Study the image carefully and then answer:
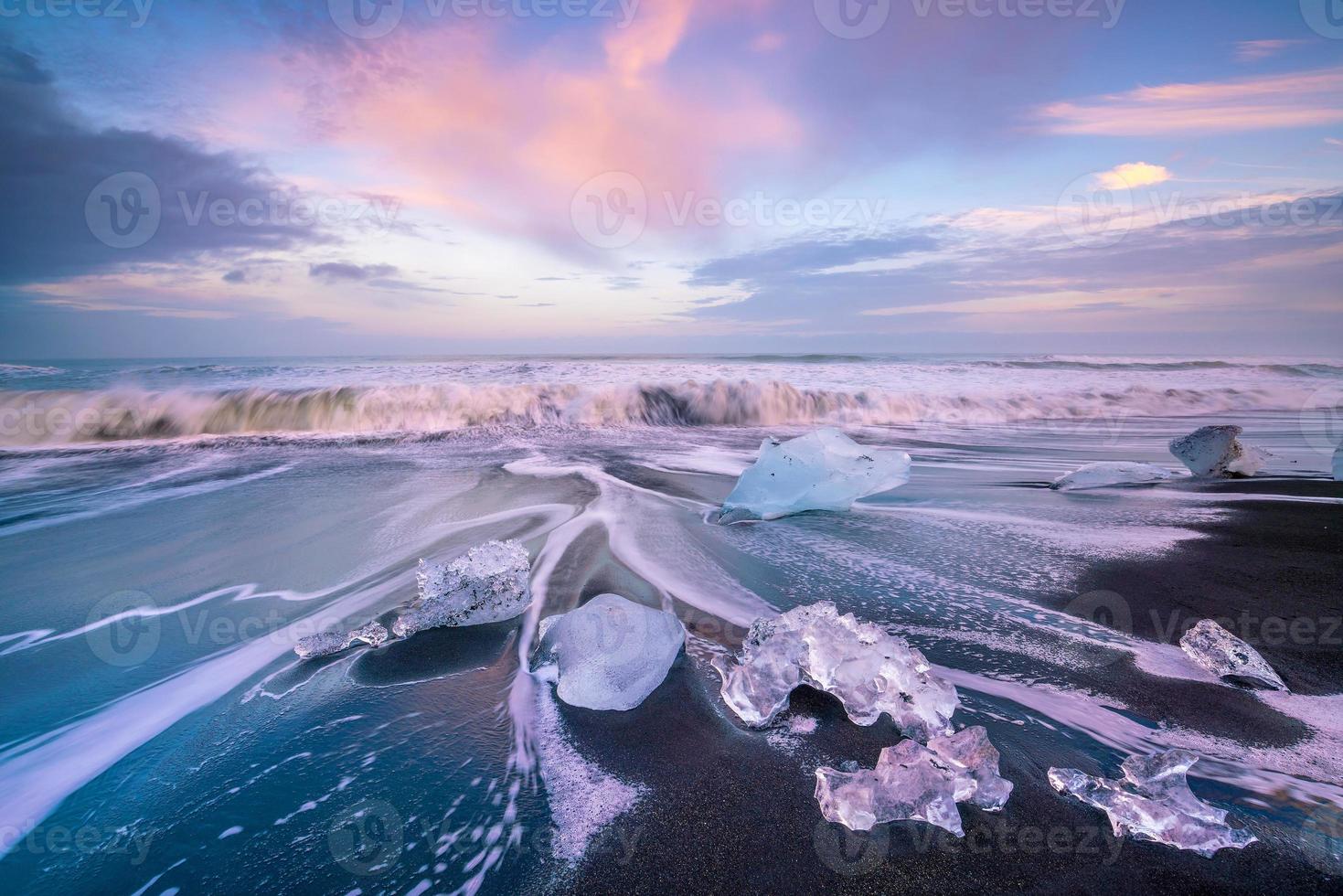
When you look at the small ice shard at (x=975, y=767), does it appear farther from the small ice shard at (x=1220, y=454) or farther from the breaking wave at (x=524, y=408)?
the breaking wave at (x=524, y=408)

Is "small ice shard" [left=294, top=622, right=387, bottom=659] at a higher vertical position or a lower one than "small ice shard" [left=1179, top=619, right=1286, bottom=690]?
higher

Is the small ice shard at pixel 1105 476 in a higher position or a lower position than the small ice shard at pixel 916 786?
lower

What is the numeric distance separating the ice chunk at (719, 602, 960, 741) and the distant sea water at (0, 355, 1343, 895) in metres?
0.11

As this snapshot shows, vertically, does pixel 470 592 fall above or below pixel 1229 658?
above

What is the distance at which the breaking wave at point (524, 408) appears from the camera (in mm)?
8719

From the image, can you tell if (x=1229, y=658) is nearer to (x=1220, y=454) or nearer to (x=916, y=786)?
(x=916, y=786)

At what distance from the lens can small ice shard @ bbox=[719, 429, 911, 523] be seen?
A: 3939 millimetres

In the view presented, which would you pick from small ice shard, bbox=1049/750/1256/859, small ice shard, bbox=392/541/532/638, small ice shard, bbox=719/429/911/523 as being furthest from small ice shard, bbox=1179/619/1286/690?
small ice shard, bbox=392/541/532/638

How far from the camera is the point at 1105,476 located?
4.68 m

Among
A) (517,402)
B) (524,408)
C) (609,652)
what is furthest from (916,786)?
(517,402)

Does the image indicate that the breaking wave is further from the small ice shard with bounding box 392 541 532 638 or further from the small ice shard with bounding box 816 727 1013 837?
the small ice shard with bounding box 816 727 1013 837

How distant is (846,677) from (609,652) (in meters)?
0.80

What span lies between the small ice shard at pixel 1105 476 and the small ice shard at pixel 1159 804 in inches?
149

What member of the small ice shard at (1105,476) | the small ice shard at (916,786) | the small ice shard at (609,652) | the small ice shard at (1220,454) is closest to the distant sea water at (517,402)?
the small ice shard at (1220,454)
